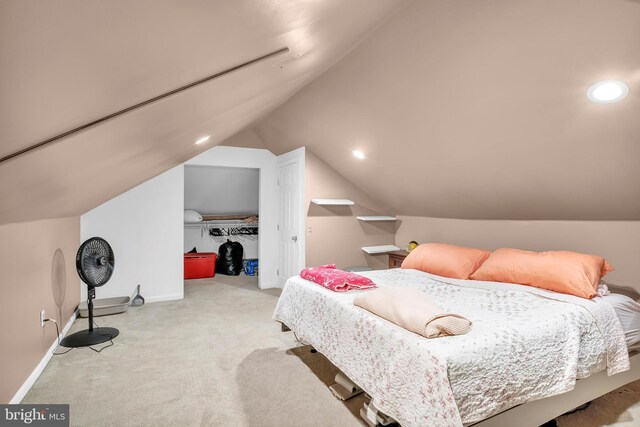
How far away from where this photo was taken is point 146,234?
4.52 m

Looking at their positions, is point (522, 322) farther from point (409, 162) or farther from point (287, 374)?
point (409, 162)

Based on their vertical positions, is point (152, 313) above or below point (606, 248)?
below

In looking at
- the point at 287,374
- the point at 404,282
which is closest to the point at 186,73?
the point at 287,374

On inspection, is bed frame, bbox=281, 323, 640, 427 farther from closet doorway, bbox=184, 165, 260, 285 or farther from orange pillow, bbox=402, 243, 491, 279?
closet doorway, bbox=184, 165, 260, 285

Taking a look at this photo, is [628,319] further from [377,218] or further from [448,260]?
[377,218]

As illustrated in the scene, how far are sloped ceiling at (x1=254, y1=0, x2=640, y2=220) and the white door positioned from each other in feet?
3.48

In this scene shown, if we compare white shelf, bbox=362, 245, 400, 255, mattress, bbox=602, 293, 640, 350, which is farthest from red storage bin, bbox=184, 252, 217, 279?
mattress, bbox=602, 293, 640, 350

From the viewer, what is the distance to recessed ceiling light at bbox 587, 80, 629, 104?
6.11 feet

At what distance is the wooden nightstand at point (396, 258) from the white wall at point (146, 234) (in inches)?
120

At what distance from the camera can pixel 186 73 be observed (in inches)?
44.3

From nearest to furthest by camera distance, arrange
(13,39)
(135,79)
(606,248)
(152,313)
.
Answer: (13,39)
(135,79)
(606,248)
(152,313)

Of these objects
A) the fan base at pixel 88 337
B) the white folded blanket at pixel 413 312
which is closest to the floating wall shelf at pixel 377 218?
the white folded blanket at pixel 413 312

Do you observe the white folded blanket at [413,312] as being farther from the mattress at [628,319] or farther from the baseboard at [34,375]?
the baseboard at [34,375]

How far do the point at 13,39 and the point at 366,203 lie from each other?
4.64 m
